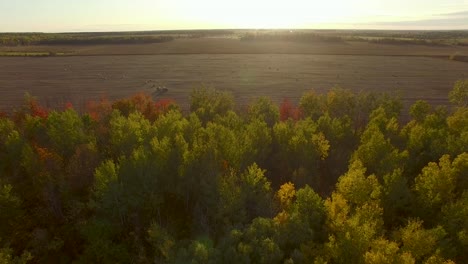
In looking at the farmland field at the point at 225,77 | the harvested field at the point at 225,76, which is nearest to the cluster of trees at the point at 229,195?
the farmland field at the point at 225,77

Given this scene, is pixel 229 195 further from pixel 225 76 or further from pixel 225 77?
pixel 225 76

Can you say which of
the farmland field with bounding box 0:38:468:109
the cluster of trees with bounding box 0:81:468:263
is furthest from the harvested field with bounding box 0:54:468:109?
the cluster of trees with bounding box 0:81:468:263

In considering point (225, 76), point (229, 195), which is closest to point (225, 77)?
point (225, 76)

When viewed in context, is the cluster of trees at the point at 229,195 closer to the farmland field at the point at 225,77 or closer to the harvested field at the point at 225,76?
the farmland field at the point at 225,77

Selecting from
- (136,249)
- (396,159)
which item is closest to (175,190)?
(136,249)

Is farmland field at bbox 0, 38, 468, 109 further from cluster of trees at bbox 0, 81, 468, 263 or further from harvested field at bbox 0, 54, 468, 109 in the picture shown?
cluster of trees at bbox 0, 81, 468, 263

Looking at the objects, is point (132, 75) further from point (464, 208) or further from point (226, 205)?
point (464, 208)
